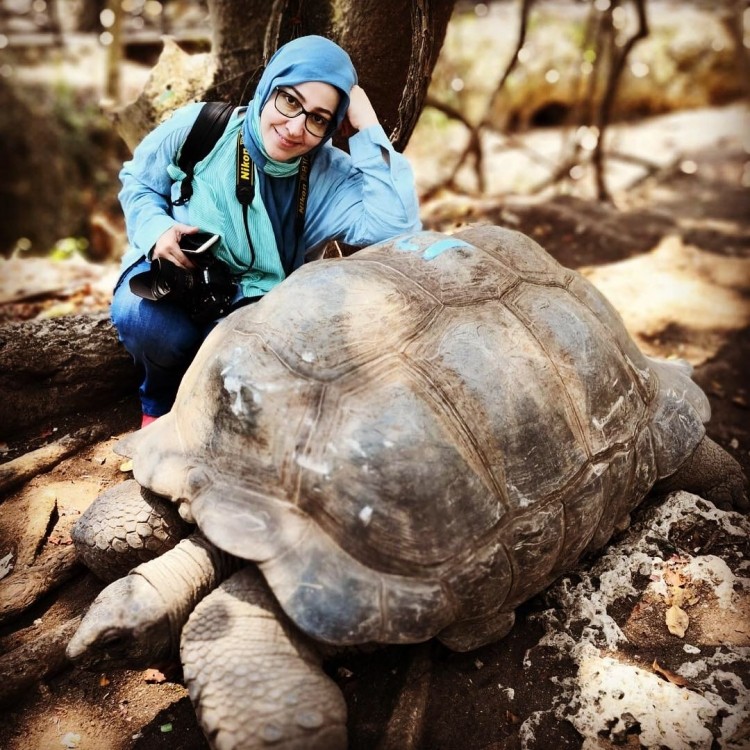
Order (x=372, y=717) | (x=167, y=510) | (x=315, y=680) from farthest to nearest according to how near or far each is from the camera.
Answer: (x=167, y=510) → (x=372, y=717) → (x=315, y=680)

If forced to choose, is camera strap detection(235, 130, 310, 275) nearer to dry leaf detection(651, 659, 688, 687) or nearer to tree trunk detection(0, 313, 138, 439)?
tree trunk detection(0, 313, 138, 439)

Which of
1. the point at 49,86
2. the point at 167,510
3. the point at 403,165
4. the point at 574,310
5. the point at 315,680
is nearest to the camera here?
the point at 315,680

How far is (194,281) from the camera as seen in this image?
2.37 m

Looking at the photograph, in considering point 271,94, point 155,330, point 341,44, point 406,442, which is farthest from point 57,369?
point 341,44

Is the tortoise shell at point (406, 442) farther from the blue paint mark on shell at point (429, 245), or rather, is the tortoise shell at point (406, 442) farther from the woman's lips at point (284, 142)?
the woman's lips at point (284, 142)

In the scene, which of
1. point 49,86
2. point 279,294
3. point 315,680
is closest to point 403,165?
point 279,294

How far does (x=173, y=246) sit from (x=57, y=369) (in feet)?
3.33

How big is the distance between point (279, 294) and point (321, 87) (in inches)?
30.0

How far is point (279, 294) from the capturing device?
2.07m

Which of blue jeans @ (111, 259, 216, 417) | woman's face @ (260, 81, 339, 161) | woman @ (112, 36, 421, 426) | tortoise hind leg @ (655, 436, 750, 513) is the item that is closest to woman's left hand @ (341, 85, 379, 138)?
woman @ (112, 36, 421, 426)

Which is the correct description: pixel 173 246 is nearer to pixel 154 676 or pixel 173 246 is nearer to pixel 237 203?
pixel 237 203

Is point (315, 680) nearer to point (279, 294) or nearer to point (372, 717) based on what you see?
point (372, 717)

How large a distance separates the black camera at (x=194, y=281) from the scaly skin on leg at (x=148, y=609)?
0.93 meters

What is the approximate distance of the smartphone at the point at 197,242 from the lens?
2303 millimetres
